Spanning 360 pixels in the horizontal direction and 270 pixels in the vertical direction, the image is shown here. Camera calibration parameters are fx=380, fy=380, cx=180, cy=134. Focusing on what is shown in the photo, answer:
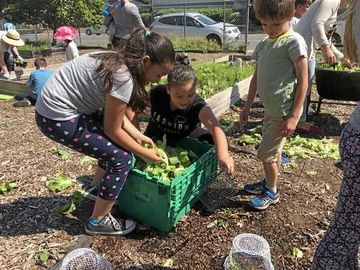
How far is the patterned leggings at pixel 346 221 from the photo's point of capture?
66.7 inches

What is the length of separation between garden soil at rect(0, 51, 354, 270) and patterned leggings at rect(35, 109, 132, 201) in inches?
20.3

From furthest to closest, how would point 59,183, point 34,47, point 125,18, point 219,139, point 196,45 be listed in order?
point 34,47
point 196,45
point 125,18
point 59,183
point 219,139

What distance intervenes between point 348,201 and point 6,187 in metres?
2.93

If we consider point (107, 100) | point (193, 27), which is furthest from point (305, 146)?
point (193, 27)

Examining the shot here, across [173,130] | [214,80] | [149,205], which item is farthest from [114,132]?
[214,80]

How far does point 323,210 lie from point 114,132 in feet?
6.37

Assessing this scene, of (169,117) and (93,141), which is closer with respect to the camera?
(93,141)

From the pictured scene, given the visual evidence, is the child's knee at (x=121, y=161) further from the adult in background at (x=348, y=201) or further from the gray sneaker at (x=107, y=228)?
the adult in background at (x=348, y=201)

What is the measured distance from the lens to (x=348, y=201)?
180cm

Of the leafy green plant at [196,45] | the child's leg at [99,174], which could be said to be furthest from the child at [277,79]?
the leafy green plant at [196,45]

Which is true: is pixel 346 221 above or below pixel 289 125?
below

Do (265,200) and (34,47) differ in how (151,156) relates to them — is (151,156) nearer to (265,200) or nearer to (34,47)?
(265,200)

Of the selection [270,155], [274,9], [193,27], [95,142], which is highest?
[274,9]

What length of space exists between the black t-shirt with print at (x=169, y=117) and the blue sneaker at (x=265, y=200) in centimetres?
80
